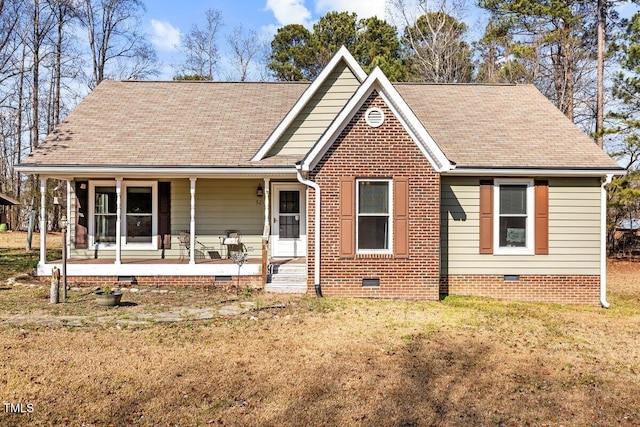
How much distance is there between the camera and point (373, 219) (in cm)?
979

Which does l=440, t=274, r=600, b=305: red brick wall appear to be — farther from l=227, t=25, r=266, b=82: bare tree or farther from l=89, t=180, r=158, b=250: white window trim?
l=227, t=25, r=266, b=82: bare tree

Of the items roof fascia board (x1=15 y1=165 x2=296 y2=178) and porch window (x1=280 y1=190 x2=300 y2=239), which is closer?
roof fascia board (x1=15 y1=165 x2=296 y2=178)

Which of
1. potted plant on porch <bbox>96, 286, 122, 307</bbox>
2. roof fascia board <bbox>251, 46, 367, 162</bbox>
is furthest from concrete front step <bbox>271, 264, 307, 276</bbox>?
potted plant on porch <bbox>96, 286, 122, 307</bbox>

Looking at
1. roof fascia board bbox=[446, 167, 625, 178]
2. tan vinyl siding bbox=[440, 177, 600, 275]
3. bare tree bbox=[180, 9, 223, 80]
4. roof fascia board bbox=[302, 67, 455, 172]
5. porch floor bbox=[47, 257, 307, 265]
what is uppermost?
bare tree bbox=[180, 9, 223, 80]

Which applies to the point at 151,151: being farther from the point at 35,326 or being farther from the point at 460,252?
the point at 460,252

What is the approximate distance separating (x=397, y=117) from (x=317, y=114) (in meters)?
2.57

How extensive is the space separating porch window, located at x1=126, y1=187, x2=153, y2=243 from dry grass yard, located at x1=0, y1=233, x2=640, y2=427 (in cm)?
328

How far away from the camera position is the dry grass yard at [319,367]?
14.4 feet

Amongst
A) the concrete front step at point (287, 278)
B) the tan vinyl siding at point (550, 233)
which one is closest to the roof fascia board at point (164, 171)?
the concrete front step at point (287, 278)

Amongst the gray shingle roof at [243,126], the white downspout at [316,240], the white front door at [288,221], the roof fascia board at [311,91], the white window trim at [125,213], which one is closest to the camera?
the white downspout at [316,240]

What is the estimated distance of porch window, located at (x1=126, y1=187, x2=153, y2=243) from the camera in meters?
11.8

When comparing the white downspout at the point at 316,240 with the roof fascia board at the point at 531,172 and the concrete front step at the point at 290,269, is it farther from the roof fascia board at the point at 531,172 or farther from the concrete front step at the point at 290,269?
the roof fascia board at the point at 531,172

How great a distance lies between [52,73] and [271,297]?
26.8 m

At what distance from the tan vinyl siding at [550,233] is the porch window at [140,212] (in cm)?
749
